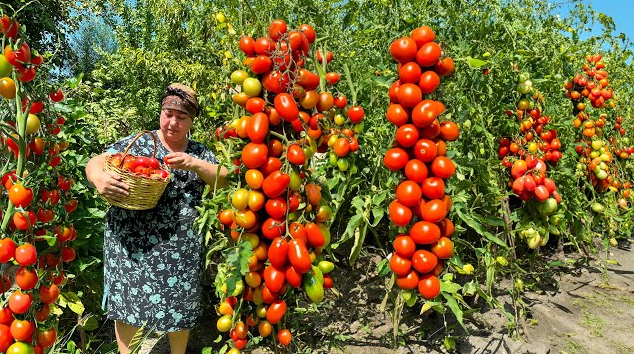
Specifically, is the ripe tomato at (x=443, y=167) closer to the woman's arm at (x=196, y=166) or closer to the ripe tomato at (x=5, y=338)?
the woman's arm at (x=196, y=166)

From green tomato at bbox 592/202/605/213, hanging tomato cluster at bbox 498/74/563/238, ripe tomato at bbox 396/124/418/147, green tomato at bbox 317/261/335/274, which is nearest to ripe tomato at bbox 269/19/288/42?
ripe tomato at bbox 396/124/418/147

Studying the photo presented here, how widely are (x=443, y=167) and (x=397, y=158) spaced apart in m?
0.14

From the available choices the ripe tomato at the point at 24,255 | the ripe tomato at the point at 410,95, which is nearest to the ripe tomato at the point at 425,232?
the ripe tomato at the point at 410,95

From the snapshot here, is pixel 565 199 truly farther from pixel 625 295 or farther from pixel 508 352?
pixel 508 352

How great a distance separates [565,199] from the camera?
2584 mm

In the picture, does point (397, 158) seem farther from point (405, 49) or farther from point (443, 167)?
point (405, 49)

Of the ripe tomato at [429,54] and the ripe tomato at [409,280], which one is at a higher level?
the ripe tomato at [429,54]

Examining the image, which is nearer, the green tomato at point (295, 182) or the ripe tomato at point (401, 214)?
the green tomato at point (295, 182)

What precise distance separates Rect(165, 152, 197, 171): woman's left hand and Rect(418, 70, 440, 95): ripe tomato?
82 cm

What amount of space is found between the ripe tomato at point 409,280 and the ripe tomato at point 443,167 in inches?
13.0

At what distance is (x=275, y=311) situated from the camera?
1209 millimetres

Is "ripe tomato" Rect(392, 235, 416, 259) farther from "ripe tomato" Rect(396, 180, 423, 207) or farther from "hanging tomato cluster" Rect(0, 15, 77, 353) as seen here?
"hanging tomato cluster" Rect(0, 15, 77, 353)

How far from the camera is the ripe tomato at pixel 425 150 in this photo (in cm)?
129

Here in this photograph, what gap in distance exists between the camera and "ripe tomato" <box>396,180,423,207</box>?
1307mm
